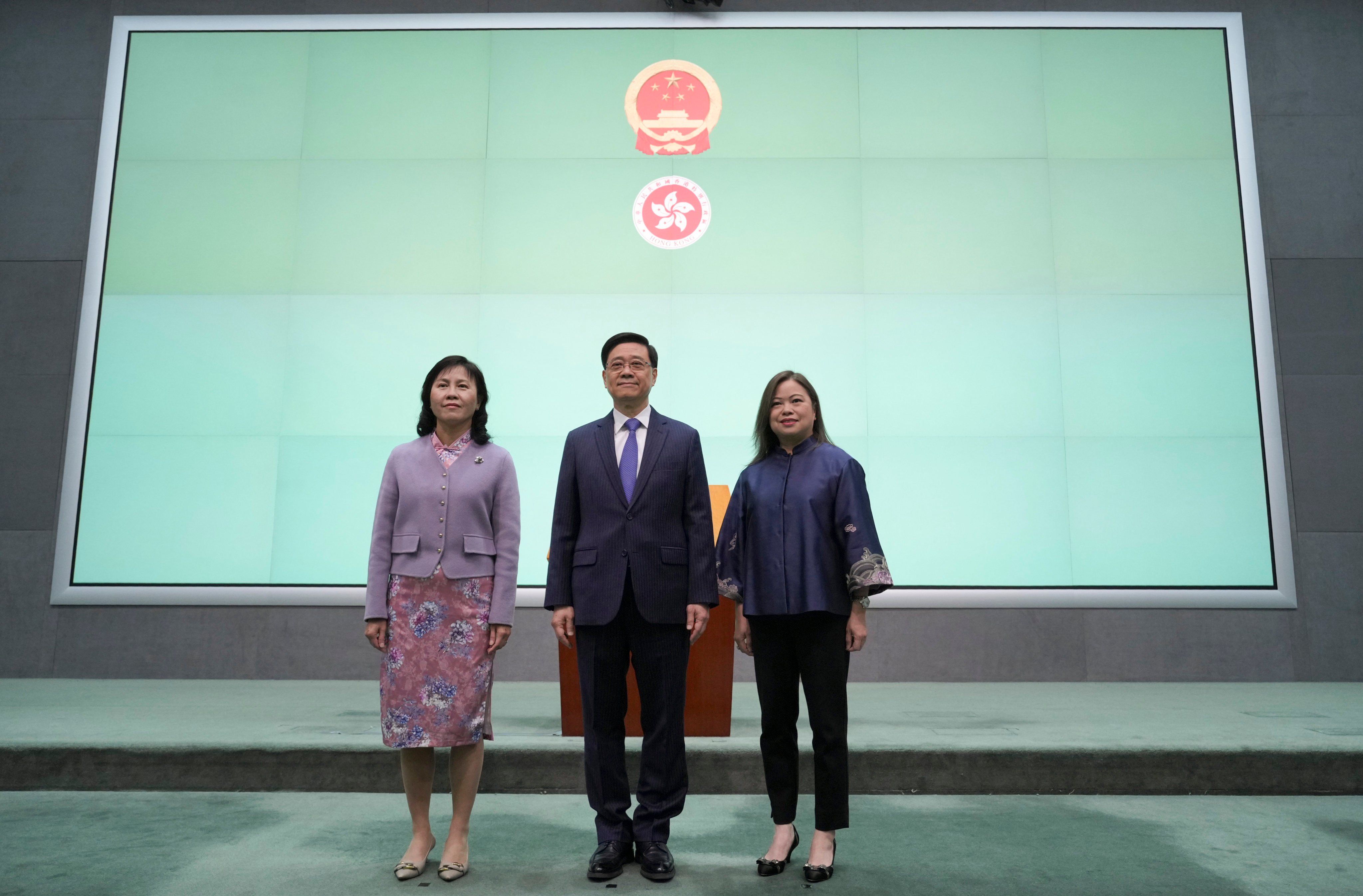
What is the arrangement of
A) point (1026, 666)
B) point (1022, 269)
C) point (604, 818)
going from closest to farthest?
point (604, 818), point (1026, 666), point (1022, 269)

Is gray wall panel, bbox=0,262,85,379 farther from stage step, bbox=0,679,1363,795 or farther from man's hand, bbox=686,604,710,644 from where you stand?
man's hand, bbox=686,604,710,644

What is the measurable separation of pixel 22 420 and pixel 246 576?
1904mm

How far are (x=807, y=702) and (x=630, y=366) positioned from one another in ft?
3.48

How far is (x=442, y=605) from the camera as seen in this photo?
2.26m

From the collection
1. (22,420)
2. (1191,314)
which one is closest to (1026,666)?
(1191,314)

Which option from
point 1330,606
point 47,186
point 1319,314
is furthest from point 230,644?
point 1319,314

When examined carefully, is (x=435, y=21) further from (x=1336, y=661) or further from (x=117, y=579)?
(x=1336, y=661)

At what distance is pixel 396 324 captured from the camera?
5.68 m

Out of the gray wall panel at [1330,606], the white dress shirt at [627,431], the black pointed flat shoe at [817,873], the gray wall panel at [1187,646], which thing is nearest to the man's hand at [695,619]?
the white dress shirt at [627,431]

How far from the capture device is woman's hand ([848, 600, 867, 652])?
7.48 ft

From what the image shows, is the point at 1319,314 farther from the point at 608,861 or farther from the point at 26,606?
the point at 26,606

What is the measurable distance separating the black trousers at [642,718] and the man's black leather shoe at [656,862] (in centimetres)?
3

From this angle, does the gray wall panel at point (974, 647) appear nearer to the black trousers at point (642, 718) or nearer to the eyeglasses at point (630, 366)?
the black trousers at point (642, 718)

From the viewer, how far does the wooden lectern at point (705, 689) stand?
10.6 feet
